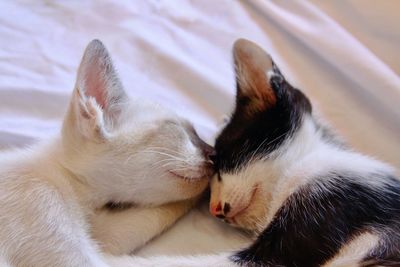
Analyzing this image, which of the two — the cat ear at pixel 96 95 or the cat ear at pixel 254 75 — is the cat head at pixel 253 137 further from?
the cat ear at pixel 96 95

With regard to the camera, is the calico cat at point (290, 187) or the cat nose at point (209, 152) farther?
the cat nose at point (209, 152)

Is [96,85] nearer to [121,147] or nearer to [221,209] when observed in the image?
[121,147]

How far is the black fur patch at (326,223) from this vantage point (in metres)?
1.00

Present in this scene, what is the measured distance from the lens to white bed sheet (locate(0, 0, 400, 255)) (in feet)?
4.60

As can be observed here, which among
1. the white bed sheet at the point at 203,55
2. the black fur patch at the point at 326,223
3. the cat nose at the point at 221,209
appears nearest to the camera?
the black fur patch at the point at 326,223

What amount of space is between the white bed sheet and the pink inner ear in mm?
255

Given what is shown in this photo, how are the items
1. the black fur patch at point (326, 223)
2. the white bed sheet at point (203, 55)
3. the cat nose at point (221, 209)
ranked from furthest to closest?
1. the white bed sheet at point (203, 55)
2. the cat nose at point (221, 209)
3. the black fur patch at point (326, 223)

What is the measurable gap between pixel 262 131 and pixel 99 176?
1.08 feet

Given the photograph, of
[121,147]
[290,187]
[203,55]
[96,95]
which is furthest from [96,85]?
[203,55]

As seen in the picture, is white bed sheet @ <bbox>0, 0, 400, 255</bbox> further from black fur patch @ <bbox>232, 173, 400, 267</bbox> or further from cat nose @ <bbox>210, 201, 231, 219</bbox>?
black fur patch @ <bbox>232, 173, 400, 267</bbox>

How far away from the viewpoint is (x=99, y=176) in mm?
1104

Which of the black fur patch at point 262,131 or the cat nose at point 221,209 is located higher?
the black fur patch at point 262,131

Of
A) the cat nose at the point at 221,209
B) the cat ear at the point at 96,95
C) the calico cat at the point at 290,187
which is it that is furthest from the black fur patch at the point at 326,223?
the cat ear at the point at 96,95

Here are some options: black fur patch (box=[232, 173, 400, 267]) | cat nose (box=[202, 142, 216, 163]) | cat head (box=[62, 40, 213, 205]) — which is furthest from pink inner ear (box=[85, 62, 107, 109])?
black fur patch (box=[232, 173, 400, 267])
